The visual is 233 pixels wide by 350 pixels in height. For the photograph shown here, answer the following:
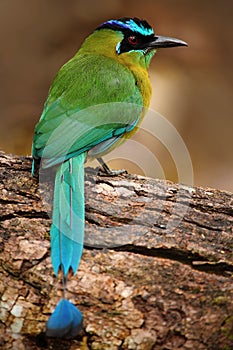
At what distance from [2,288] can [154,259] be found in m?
0.63

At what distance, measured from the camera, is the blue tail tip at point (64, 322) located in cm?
227

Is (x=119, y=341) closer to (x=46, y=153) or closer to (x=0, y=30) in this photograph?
(x=46, y=153)

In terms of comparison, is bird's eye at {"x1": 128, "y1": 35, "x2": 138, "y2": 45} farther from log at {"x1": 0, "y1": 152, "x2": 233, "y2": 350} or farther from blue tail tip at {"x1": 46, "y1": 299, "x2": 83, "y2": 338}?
blue tail tip at {"x1": 46, "y1": 299, "x2": 83, "y2": 338}

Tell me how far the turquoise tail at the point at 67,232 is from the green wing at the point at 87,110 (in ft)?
0.34

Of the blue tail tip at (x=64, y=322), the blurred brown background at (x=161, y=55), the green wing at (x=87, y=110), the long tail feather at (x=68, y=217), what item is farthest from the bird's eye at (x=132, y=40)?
the blue tail tip at (x=64, y=322)

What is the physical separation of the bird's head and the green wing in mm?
123

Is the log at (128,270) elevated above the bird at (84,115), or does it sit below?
below

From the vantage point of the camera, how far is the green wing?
3127 mm

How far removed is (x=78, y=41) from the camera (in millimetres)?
5555

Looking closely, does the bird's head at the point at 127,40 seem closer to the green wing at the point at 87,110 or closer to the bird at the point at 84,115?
the bird at the point at 84,115

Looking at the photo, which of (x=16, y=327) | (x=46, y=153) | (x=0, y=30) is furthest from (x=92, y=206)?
(x=0, y=30)

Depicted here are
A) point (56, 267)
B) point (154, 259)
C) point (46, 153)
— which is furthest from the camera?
point (46, 153)

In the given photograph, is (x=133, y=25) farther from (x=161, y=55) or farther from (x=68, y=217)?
(x=161, y=55)

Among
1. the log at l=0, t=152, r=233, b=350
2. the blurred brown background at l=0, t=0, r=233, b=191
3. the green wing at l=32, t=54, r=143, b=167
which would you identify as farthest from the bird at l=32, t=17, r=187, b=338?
the blurred brown background at l=0, t=0, r=233, b=191
